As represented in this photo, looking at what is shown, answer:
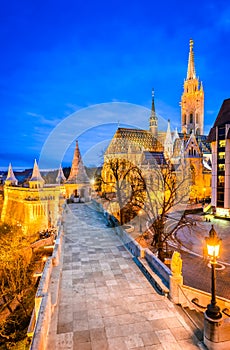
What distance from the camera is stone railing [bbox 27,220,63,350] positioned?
4.96 metres

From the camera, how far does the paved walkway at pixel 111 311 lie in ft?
18.2

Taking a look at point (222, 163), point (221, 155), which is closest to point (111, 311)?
point (222, 163)

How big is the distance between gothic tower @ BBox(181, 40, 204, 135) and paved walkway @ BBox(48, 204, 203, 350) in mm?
79678

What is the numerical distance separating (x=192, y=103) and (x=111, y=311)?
88678 millimetres

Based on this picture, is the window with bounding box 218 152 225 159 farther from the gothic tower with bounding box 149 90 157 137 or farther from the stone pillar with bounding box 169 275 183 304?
the gothic tower with bounding box 149 90 157 137

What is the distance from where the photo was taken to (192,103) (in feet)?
278

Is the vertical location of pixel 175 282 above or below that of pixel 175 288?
above

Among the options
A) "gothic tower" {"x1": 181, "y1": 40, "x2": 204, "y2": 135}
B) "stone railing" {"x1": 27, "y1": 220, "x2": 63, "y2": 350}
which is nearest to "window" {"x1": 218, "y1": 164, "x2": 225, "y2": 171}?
"stone railing" {"x1": 27, "y1": 220, "x2": 63, "y2": 350}

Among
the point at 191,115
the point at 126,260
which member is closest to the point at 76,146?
the point at 126,260

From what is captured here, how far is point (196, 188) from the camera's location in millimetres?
47500

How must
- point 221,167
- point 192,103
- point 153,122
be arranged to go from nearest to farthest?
point 221,167, point 153,122, point 192,103

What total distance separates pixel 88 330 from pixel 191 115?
89.4 m

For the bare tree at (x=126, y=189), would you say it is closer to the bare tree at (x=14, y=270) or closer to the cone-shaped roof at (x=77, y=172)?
the cone-shaped roof at (x=77, y=172)

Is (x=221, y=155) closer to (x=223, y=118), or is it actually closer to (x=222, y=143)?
(x=222, y=143)
